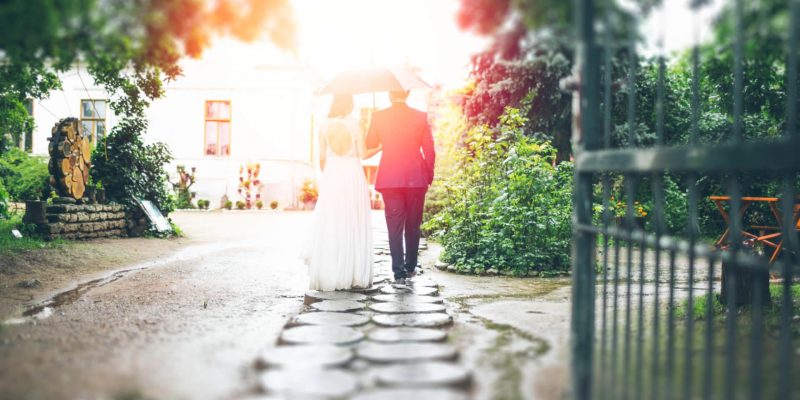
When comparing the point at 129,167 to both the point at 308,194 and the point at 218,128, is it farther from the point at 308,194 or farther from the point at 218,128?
the point at 218,128

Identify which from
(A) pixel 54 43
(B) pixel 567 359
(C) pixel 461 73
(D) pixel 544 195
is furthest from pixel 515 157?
(C) pixel 461 73

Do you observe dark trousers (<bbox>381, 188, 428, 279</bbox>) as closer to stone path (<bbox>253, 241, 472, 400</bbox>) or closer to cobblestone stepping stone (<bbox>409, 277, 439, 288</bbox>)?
cobblestone stepping stone (<bbox>409, 277, 439, 288</bbox>)

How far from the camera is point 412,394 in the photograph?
240cm

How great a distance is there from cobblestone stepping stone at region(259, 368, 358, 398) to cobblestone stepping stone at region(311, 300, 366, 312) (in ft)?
4.76

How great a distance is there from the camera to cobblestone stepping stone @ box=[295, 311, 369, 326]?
374 centimetres

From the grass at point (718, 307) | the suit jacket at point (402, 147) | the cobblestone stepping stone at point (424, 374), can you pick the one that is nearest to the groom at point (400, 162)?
the suit jacket at point (402, 147)

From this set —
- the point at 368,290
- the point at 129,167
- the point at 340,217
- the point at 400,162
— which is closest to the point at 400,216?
the point at 400,162

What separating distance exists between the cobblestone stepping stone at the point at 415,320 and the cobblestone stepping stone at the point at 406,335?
0.14 metres

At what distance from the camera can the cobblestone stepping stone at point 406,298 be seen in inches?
178

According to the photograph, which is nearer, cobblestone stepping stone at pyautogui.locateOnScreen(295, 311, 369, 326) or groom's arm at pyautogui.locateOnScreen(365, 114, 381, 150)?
cobblestone stepping stone at pyautogui.locateOnScreen(295, 311, 369, 326)

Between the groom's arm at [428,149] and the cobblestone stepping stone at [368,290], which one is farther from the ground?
the groom's arm at [428,149]

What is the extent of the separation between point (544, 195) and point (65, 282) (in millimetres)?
5088

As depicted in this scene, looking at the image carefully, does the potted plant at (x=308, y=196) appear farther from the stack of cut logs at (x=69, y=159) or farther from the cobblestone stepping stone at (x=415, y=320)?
the cobblestone stepping stone at (x=415, y=320)

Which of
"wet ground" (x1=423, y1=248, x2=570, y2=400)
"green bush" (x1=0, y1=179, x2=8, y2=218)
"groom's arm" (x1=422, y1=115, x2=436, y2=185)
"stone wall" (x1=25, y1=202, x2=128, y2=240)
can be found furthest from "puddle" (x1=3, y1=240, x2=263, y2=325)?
"groom's arm" (x1=422, y1=115, x2=436, y2=185)
